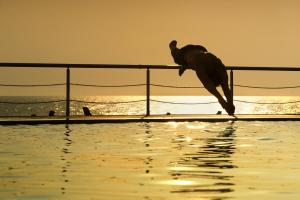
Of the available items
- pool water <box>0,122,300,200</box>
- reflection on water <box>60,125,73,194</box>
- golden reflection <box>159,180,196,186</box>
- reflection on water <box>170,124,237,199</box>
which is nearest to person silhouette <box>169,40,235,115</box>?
pool water <box>0,122,300,200</box>

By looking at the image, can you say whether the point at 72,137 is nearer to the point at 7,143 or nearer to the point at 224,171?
the point at 7,143

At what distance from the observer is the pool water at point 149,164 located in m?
4.16

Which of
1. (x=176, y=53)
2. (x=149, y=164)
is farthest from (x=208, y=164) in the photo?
(x=176, y=53)

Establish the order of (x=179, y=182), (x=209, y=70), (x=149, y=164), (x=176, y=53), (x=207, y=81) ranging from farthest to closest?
(x=176, y=53) → (x=209, y=70) → (x=207, y=81) → (x=149, y=164) → (x=179, y=182)

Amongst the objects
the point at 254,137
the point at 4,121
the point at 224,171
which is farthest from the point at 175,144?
the point at 4,121

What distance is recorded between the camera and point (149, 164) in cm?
560

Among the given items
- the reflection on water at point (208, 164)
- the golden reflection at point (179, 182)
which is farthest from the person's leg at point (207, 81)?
the golden reflection at point (179, 182)

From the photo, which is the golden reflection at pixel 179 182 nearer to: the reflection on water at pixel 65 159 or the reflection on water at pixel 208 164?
the reflection on water at pixel 208 164

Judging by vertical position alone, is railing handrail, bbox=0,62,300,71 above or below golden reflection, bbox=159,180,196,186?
above

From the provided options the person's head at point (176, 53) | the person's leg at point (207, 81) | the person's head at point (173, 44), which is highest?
the person's head at point (173, 44)

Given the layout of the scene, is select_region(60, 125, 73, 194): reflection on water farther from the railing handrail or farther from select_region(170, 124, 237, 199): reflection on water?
the railing handrail

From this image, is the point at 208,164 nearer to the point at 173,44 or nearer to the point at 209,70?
the point at 209,70

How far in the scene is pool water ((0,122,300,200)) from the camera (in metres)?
4.16

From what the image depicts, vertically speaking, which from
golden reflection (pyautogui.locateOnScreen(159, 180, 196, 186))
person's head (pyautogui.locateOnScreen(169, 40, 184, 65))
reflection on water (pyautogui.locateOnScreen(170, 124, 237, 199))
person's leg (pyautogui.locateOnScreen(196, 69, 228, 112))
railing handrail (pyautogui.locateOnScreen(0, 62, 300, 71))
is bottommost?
golden reflection (pyautogui.locateOnScreen(159, 180, 196, 186))
